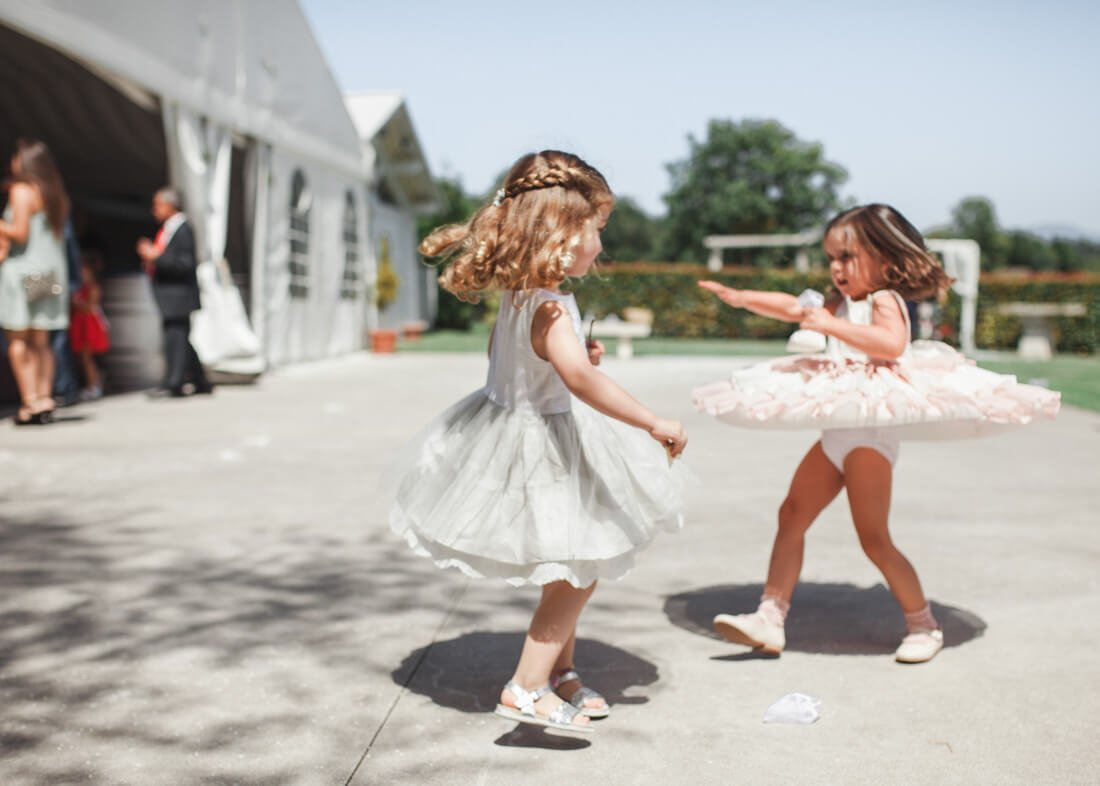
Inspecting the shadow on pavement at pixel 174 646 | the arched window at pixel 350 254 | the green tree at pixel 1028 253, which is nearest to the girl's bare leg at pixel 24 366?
the shadow on pavement at pixel 174 646

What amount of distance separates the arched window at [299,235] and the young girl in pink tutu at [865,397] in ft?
44.0

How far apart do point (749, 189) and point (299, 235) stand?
58.5 metres

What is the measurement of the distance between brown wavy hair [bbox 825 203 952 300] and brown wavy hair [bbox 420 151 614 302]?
43.8 inches

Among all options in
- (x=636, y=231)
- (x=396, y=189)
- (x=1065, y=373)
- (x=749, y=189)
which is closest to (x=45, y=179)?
(x=1065, y=373)

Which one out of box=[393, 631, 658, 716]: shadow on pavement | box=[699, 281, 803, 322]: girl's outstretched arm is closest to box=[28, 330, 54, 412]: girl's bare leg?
box=[393, 631, 658, 716]: shadow on pavement

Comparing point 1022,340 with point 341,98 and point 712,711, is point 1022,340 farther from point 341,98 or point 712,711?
point 712,711

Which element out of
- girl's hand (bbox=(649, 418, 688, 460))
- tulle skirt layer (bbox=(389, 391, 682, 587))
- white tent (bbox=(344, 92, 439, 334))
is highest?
white tent (bbox=(344, 92, 439, 334))

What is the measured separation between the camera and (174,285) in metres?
11.3

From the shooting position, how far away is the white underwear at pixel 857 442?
3.55 meters

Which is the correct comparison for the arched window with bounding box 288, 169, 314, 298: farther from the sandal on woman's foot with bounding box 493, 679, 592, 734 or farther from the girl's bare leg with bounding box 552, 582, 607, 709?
the sandal on woman's foot with bounding box 493, 679, 592, 734

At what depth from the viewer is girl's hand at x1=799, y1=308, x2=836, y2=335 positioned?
331 centimetres

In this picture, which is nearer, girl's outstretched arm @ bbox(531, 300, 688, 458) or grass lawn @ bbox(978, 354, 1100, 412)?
girl's outstretched arm @ bbox(531, 300, 688, 458)

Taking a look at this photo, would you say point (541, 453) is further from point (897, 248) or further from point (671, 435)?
point (897, 248)

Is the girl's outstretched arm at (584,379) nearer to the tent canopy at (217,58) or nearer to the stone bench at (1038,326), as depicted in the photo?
the tent canopy at (217,58)
